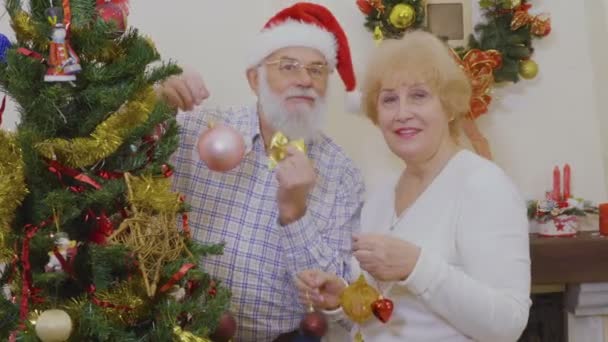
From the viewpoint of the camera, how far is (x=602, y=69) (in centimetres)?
239

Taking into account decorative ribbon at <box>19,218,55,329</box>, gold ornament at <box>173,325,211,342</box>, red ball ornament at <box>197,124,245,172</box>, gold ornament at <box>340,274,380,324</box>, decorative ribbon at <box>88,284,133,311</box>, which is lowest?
gold ornament at <box>340,274,380,324</box>

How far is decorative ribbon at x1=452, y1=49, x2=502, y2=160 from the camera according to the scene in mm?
2201

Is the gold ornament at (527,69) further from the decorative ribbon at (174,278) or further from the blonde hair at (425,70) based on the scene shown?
the decorative ribbon at (174,278)

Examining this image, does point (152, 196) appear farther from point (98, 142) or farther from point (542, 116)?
point (542, 116)

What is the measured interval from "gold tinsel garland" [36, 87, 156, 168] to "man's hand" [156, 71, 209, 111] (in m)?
0.45

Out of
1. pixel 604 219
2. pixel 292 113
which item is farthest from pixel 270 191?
pixel 604 219

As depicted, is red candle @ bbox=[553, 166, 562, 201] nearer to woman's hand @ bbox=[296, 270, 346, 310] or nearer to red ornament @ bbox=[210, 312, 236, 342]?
woman's hand @ bbox=[296, 270, 346, 310]

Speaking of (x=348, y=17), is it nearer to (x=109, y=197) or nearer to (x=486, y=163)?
(x=486, y=163)

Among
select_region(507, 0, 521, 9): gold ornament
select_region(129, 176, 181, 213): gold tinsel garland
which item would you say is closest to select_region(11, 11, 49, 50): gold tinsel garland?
select_region(129, 176, 181, 213): gold tinsel garland

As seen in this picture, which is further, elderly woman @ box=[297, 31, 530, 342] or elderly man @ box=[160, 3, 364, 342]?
elderly man @ box=[160, 3, 364, 342]

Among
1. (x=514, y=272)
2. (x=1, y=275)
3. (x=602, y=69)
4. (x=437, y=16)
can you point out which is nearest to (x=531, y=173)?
(x=602, y=69)

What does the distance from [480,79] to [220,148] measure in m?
1.11

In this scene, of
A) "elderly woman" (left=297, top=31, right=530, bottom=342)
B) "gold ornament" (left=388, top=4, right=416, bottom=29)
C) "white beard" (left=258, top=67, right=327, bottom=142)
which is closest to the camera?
"elderly woman" (left=297, top=31, right=530, bottom=342)

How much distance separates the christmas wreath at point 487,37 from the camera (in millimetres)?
2193
